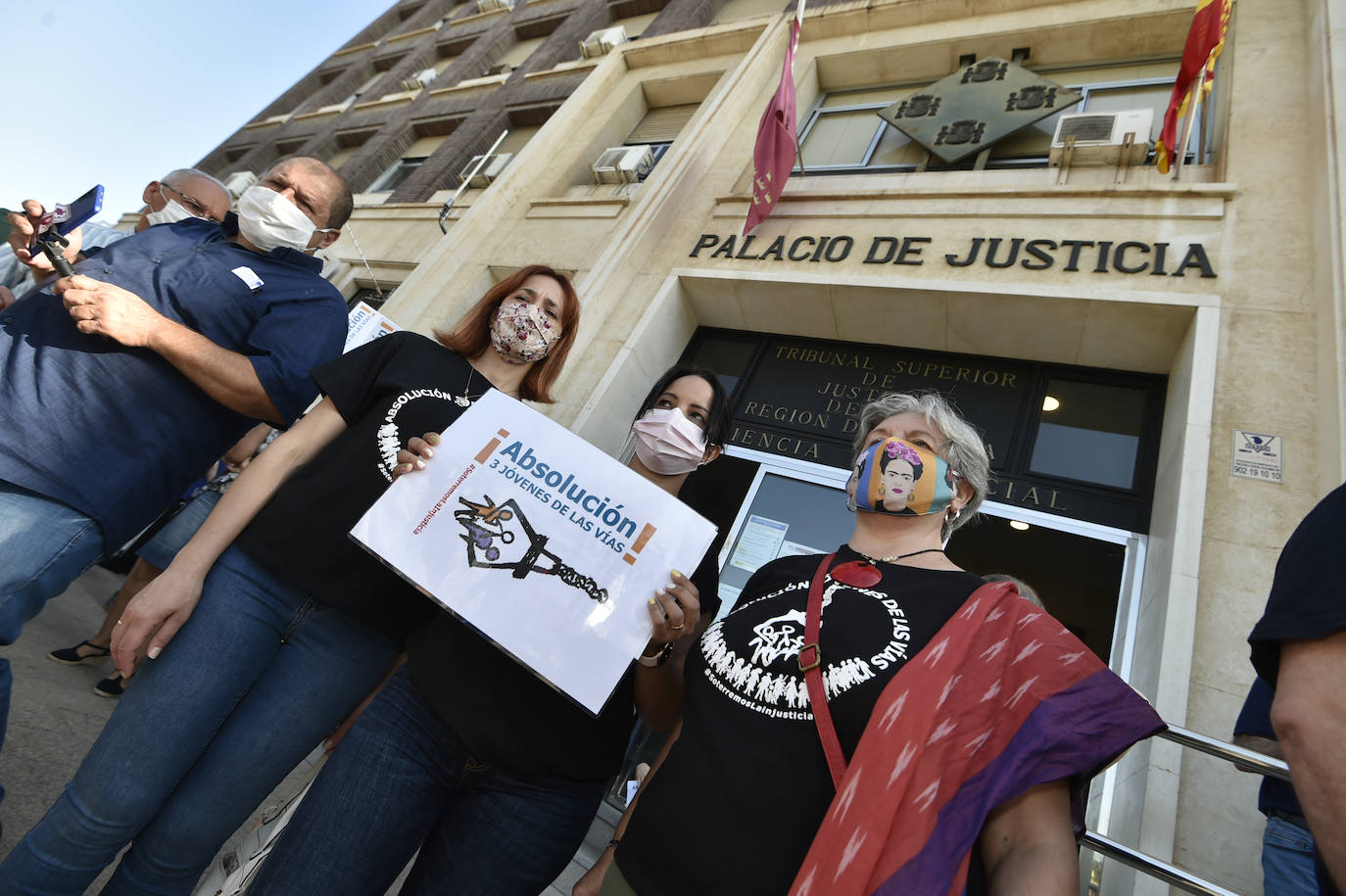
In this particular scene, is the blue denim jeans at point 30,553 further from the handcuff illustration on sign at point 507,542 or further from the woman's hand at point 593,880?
the woman's hand at point 593,880

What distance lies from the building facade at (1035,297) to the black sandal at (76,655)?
11.4 feet

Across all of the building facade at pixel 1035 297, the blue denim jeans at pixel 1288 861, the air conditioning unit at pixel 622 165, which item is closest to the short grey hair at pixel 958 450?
the blue denim jeans at pixel 1288 861

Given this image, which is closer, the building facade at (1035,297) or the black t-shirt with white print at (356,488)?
the black t-shirt with white print at (356,488)

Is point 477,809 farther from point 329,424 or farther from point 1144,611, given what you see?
point 1144,611

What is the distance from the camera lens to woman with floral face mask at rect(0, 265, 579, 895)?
1.70m

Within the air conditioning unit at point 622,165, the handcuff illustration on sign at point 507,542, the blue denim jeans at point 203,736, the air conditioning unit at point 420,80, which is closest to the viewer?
the blue denim jeans at point 203,736

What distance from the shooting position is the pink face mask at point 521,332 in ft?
8.75

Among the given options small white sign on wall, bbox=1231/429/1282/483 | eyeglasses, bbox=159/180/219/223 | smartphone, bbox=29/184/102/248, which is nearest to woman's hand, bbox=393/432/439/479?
smartphone, bbox=29/184/102/248

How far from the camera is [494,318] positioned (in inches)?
109

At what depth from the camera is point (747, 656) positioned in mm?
1647

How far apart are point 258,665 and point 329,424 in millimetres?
867

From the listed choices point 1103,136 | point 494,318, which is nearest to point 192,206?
point 494,318

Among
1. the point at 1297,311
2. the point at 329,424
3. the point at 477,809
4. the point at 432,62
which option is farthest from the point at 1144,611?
the point at 432,62

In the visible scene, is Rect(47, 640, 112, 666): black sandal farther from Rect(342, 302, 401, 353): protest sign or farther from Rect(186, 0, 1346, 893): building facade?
Rect(186, 0, 1346, 893): building facade
